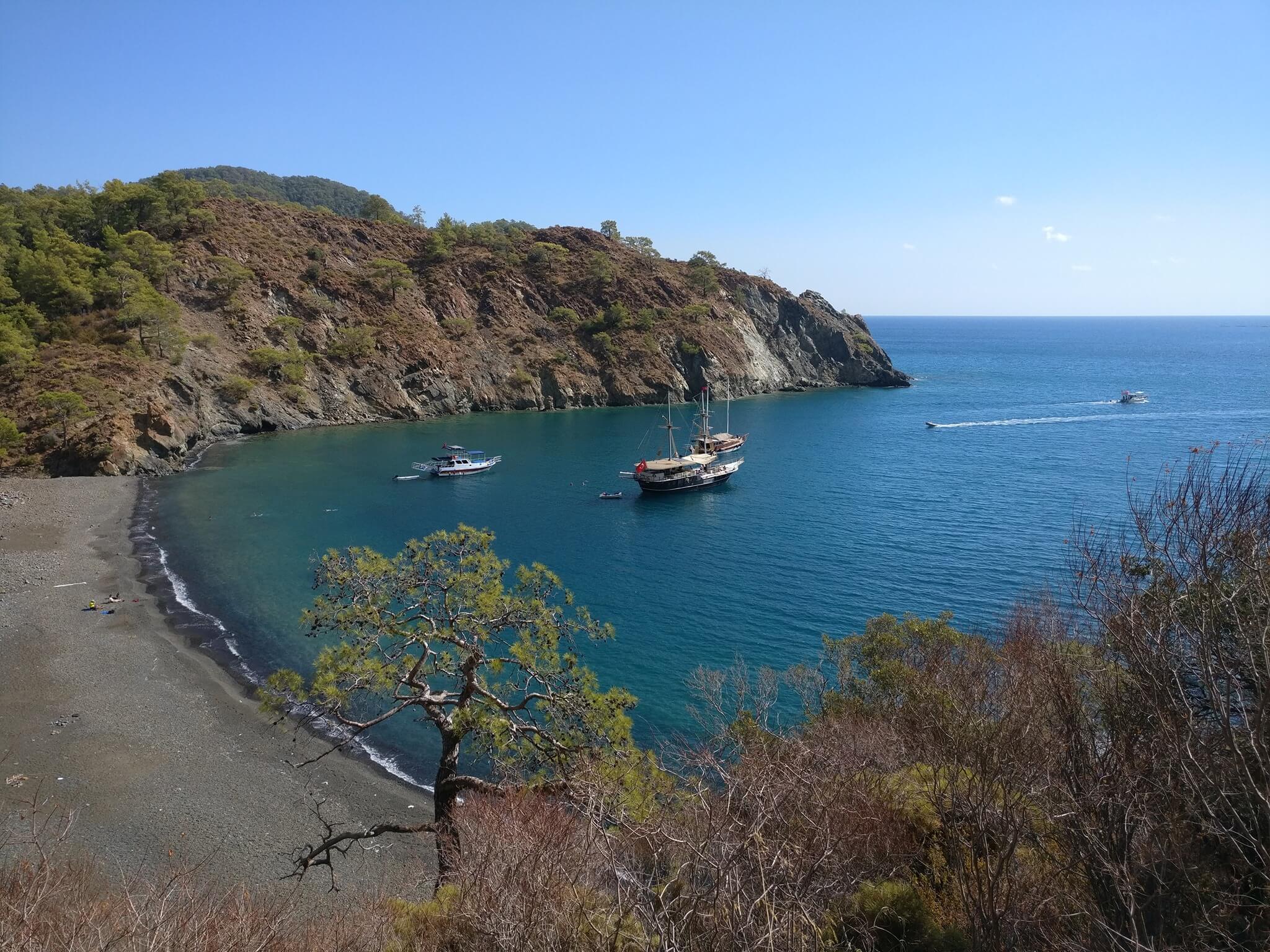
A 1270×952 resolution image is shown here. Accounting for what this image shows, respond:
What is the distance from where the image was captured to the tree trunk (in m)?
14.0

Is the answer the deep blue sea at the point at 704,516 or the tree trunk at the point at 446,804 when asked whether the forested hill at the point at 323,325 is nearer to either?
the deep blue sea at the point at 704,516

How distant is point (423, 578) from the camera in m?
16.6

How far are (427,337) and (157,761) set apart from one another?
84237 millimetres

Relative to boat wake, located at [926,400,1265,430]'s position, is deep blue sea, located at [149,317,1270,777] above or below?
below

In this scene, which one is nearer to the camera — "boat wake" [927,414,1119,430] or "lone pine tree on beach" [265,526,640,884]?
"lone pine tree on beach" [265,526,640,884]

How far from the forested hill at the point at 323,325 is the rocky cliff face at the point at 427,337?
29cm

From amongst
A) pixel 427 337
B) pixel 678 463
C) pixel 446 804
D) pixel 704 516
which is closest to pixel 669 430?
Answer: pixel 678 463

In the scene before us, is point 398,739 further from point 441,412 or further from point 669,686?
point 441,412

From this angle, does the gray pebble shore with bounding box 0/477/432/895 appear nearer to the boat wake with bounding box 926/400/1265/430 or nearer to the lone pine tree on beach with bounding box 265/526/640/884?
the lone pine tree on beach with bounding box 265/526/640/884

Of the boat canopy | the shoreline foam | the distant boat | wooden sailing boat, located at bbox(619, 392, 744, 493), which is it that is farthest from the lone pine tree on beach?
the distant boat

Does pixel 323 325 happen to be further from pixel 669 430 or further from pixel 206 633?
pixel 206 633

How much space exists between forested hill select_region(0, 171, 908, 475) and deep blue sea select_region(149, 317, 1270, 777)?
20.8 ft

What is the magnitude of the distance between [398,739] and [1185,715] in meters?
24.2

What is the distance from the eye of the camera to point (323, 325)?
98.3m
